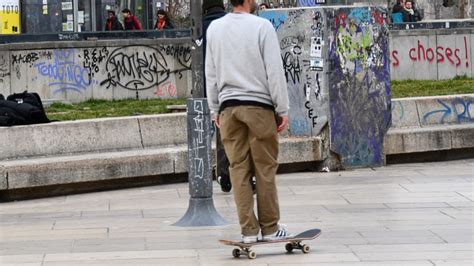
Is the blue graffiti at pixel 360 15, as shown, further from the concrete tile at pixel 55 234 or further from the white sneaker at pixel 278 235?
the white sneaker at pixel 278 235

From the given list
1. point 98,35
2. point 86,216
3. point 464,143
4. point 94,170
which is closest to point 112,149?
point 94,170

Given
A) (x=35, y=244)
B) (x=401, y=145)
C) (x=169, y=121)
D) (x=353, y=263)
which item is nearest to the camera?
(x=353, y=263)

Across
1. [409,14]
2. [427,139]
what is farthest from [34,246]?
[409,14]

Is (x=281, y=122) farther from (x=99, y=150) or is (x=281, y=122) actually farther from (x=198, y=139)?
(x=99, y=150)

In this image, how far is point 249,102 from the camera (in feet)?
28.0

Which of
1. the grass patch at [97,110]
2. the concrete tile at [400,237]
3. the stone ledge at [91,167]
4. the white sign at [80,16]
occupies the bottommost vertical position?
the concrete tile at [400,237]

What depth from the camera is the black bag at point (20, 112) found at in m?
12.8

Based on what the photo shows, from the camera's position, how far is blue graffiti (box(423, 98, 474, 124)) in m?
15.4

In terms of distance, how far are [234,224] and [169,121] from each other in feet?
11.5

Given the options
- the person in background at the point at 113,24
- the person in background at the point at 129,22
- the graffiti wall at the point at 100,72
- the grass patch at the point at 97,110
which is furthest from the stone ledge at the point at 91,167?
the person in background at the point at 113,24

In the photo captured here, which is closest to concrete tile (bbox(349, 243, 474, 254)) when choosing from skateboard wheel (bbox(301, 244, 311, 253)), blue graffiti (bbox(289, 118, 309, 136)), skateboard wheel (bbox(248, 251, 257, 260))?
skateboard wheel (bbox(301, 244, 311, 253))

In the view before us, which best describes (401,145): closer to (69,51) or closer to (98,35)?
(69,51)

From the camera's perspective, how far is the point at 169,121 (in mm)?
13633

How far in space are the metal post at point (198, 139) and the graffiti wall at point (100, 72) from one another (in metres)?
13.8
